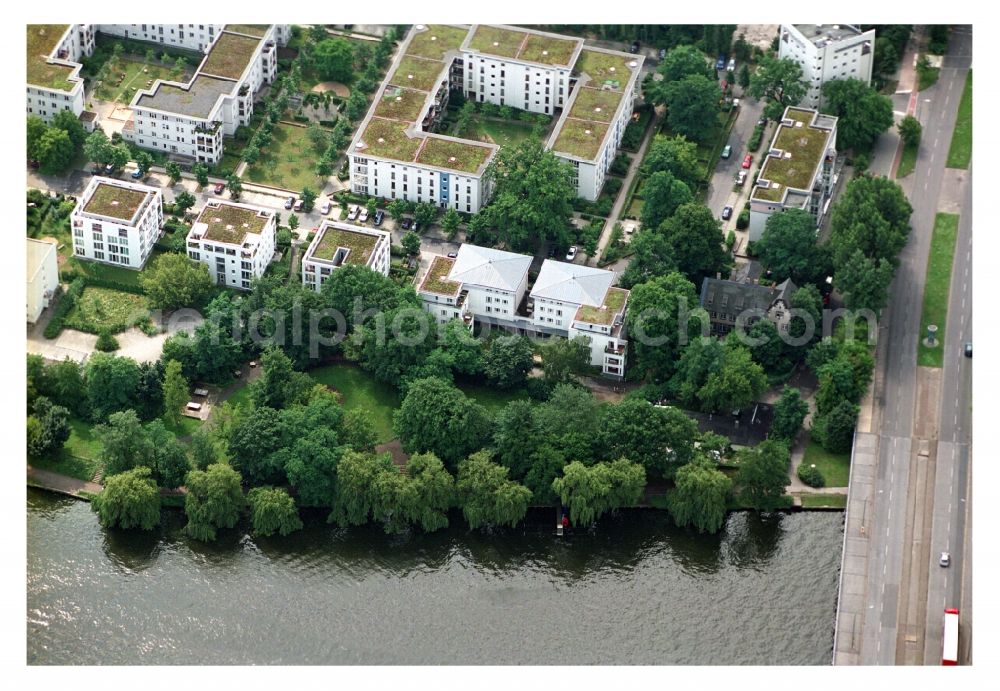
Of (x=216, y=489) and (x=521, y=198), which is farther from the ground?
(x=521, y=198)

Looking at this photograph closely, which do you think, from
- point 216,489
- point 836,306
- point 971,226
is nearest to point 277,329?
point 216,489

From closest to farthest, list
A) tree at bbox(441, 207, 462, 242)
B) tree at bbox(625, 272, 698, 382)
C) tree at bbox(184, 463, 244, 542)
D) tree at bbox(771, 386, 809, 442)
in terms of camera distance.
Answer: tree at bbox(184, 463, 244, 542)
tree at bbox(771, 386, 809, 442)
tree at bbox(625, 272, 698, 382)
tree at bbox(441, 207, 462, 242)

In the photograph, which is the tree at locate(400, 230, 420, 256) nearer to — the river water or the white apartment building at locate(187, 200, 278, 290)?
the white apartment building at locate(187, 200, 278, 290)

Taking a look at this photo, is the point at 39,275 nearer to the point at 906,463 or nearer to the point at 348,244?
the point at 348,244

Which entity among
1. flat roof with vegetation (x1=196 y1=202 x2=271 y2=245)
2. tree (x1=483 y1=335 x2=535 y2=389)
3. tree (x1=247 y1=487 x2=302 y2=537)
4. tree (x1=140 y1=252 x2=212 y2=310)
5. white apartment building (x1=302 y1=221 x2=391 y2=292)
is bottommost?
tree (x1=247 y1=487 x2=302 y2=537)

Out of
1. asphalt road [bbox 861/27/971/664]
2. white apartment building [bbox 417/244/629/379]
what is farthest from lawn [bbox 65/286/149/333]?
asphalt road [bbox 861/27/971/664]

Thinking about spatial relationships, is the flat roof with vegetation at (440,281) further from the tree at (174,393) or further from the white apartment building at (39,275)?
the white apartment building at (39,275)

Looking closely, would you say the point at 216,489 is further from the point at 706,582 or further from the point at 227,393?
the point at 706,582
